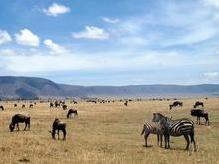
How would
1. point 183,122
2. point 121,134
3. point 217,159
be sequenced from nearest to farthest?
point 217,159 → point 183,122 → point 121,134

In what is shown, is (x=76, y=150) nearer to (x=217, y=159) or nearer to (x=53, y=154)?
(x=53, y=154)

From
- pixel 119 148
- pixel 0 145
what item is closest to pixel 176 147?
pixel 119 148

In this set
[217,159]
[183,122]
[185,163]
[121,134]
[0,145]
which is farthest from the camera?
[121,134]

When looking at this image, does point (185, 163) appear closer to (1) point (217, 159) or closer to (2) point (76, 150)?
(1) point (217, 159)

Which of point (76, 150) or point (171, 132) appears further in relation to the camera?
point (171, 132)

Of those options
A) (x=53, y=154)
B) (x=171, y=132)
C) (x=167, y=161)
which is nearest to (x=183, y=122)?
(x=171, y=132)

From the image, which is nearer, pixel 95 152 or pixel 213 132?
pixel 95 152

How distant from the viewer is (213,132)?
42.9 meters

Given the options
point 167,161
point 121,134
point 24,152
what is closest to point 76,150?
point 24,152

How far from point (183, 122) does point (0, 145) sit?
39.5 feet

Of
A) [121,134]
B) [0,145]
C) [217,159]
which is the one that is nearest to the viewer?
[217,159]

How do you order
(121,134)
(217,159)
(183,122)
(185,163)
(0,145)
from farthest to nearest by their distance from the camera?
(121,134)
(183,122)
(0,145)
(217,159)
(185,163)

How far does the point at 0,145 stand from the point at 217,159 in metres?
12.8

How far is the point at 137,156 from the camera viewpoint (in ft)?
85.2
